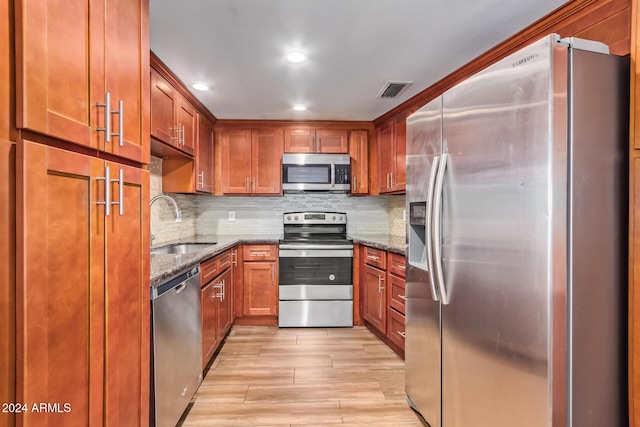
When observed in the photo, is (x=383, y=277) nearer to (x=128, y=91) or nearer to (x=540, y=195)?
(x=540, y=195)

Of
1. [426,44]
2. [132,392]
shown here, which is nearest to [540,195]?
[426,44]

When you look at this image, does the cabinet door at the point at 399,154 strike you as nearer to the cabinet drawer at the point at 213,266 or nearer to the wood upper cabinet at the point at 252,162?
the wood upper cabinet at the point at 252,162

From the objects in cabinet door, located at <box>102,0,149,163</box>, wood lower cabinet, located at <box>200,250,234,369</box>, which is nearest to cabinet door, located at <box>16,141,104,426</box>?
cabinet door, located at <box>102,0,149,163</box>

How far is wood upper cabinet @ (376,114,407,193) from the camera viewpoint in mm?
3045

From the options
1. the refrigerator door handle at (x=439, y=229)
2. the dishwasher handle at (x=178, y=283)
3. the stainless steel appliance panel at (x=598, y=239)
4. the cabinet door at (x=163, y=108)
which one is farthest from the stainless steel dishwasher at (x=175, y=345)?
the stainless steel appliance panel at (x=598, y=239)

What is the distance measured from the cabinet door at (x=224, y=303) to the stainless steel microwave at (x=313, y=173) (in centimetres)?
117

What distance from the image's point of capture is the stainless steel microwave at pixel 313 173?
3451 millimetres

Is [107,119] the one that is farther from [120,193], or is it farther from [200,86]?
[200,86]

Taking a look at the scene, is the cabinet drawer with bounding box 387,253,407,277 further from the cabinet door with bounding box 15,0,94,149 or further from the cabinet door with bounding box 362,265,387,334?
the cabinet door with bounding box 15,0,94,149

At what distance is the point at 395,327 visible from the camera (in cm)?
265

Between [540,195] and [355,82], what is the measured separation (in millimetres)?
1788

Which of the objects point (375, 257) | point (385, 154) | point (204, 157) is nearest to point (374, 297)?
point (375, 257)

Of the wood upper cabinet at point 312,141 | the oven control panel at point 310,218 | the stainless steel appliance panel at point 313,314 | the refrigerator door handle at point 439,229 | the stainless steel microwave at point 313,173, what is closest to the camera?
the refrigerator door handle at point 439,229

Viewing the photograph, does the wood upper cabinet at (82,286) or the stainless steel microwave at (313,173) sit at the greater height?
the stainless steel microwave at (313,173)
